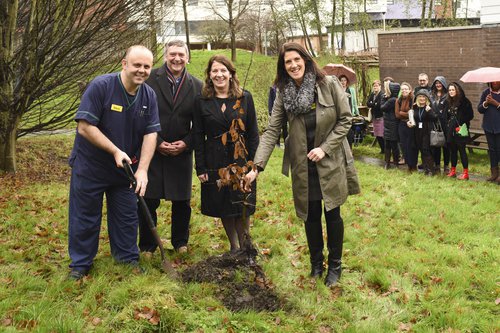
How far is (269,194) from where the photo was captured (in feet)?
31.1

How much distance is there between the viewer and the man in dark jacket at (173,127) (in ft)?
18.9

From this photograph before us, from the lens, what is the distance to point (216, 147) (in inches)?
222

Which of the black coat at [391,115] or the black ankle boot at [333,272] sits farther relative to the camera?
the black coat at [391,115]

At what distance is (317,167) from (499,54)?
11543 millimetres

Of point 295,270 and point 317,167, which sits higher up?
point 317,167

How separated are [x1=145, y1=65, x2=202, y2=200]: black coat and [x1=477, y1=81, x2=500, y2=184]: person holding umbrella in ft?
21.8

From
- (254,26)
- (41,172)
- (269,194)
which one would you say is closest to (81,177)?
(269,194)

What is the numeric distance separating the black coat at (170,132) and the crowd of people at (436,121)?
6.65 metres

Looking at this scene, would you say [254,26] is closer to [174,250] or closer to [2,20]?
[2,20]

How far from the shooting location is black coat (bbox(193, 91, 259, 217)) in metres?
5.57

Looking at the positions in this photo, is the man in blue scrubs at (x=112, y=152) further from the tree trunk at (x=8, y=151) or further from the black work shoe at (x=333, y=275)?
the tree trunk at (x=8, y=151)

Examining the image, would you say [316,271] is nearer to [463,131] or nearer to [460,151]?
[463,131]

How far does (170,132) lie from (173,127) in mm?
60

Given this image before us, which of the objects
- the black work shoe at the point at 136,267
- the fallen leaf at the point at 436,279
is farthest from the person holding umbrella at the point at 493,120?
the black work shoe at the point at 136,267
